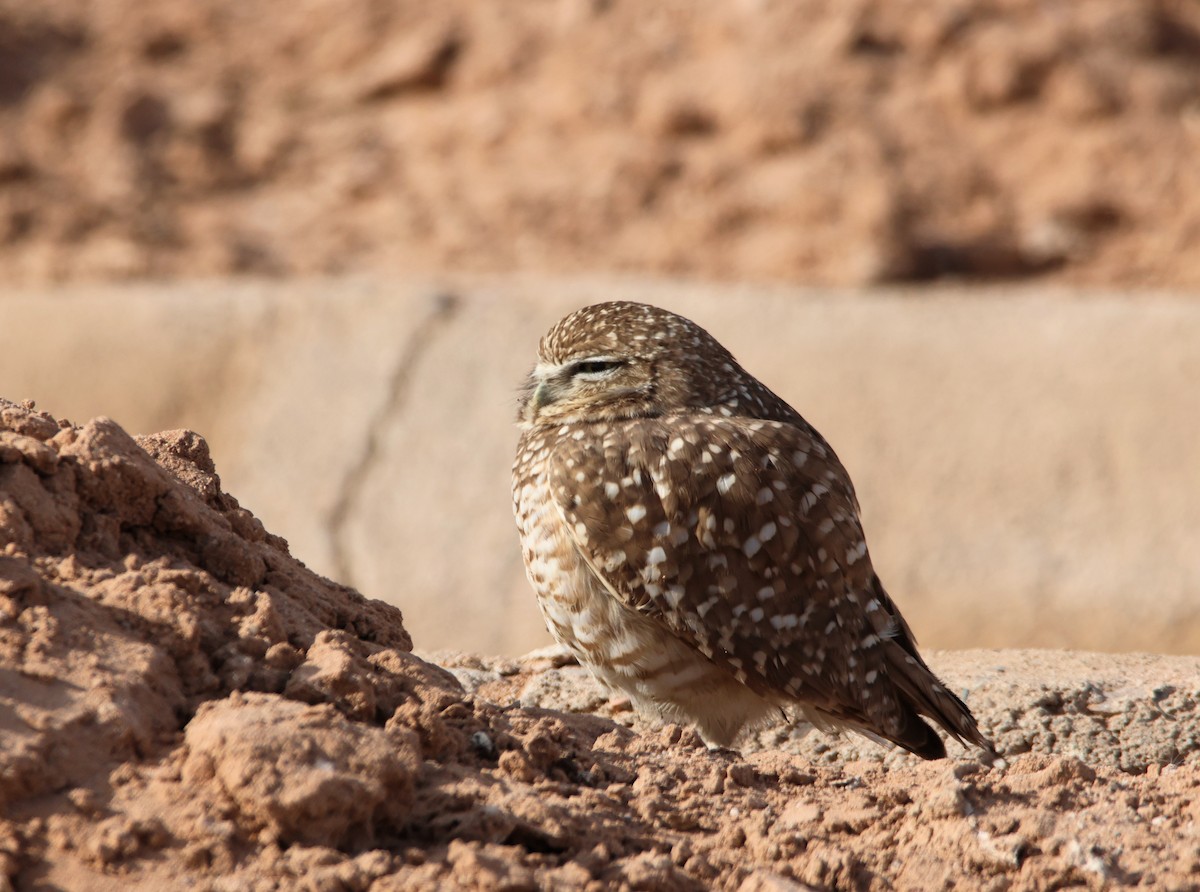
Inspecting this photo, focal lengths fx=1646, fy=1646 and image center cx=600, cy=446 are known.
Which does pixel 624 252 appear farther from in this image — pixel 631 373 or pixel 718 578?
pixel 718 578

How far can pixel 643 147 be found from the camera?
49.1ft

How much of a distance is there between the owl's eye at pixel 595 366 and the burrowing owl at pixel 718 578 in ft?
0.54

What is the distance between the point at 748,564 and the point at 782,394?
6947mm

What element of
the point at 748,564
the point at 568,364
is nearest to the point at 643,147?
the point at 568,364

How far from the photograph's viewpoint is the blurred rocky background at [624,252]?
11516mm

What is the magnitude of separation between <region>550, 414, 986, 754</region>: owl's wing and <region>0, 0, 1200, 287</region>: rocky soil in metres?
9.06

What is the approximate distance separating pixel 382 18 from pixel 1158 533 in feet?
29.7

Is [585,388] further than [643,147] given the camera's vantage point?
No

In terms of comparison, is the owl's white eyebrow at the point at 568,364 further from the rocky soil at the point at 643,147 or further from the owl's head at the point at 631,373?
the rocky soil at the point at 643,147

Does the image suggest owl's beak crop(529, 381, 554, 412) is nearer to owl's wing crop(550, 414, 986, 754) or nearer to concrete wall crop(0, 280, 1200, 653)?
owl's wing crop(550, 414, 986, 754)

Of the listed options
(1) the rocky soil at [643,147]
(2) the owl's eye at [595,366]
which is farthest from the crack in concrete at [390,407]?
(2) the owl's eye at [595,366]

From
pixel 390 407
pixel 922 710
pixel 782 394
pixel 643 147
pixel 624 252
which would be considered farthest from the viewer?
pixel 643 147

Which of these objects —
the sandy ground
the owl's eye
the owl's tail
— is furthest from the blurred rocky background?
the sandy ground

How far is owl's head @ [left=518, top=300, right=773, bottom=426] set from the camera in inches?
208
